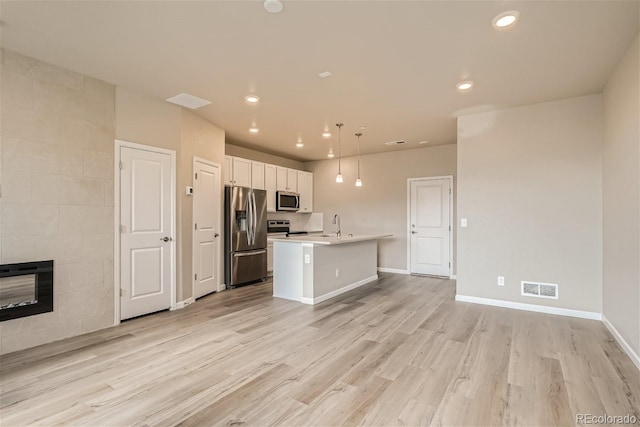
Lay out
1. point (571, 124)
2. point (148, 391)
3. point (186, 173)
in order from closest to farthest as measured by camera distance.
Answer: point (148, 391) → point (571, 124) → point (186, 173)

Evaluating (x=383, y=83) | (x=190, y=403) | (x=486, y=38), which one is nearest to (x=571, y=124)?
(x=486, y=38)

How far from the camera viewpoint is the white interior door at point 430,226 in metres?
6.31

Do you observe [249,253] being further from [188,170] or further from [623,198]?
[623,198]

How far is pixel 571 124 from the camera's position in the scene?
3828mm

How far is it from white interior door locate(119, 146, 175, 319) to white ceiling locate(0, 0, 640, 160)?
873 millimetres

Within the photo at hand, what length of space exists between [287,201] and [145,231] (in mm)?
3481

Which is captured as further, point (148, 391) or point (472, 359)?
point (472, 359)

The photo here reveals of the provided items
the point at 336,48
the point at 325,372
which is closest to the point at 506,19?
the point at 336,48

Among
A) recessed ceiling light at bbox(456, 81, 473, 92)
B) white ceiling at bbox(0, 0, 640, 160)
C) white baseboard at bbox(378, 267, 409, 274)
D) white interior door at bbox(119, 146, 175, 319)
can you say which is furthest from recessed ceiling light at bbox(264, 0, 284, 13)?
white baseboard at bbox(378, 267, 409, 274)

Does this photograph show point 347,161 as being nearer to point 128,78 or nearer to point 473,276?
point 473,276

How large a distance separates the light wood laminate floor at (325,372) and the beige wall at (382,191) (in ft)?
10.3

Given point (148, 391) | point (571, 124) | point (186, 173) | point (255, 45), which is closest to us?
point (148, 391)

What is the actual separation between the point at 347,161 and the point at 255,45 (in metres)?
4.90

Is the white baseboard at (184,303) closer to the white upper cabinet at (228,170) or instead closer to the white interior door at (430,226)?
the white upper cabinet at (228,170)
